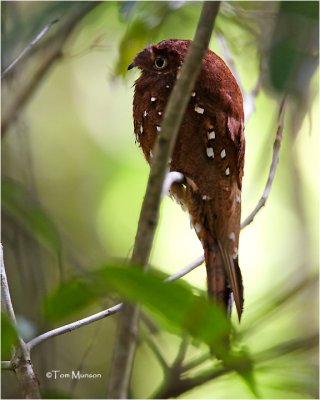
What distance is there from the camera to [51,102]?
3492 mm

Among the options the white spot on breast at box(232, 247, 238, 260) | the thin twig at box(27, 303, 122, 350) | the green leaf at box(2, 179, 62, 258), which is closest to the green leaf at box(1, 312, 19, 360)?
the thin twig at box(27, 303, 122, 350)

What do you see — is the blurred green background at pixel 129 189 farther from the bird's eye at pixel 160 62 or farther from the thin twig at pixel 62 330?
the bird's eye at pixel 160 62

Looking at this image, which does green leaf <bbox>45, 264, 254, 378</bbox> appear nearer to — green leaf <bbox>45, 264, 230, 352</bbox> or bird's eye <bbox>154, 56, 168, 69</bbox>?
green leaf <bbox>45, 264, 230, 352</bbox>

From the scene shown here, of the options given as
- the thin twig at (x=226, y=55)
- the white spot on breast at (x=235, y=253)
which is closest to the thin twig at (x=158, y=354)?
the white spot on breast at (x=235, y=253)

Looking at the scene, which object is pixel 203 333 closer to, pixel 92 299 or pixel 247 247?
pixel 92 299

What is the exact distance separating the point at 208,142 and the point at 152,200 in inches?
28.0

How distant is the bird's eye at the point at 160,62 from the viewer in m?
1.62

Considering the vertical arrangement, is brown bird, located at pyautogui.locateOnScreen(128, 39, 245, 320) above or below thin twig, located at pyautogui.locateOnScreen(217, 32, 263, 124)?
below

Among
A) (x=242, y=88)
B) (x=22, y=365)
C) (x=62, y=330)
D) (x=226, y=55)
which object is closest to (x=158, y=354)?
(x=62, y=330)

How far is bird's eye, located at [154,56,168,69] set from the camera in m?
1.62

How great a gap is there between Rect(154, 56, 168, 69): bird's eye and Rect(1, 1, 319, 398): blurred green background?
274mm

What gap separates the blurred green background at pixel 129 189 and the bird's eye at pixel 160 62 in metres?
0.27

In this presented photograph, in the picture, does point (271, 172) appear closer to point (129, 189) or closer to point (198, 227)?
point (198, 227)

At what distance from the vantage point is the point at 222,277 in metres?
1.51
